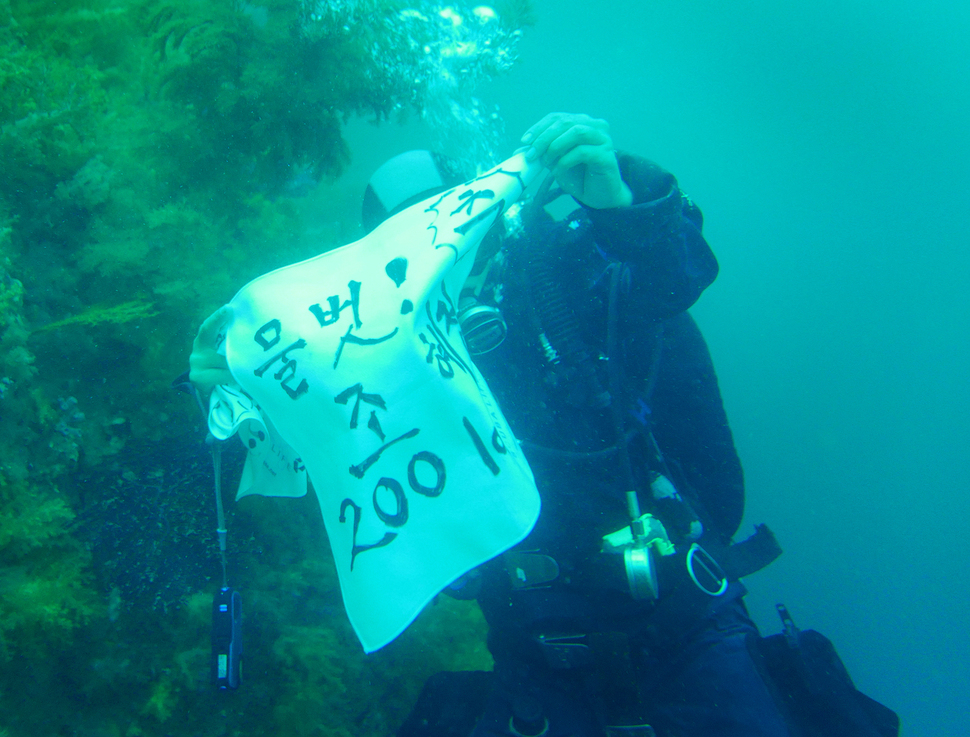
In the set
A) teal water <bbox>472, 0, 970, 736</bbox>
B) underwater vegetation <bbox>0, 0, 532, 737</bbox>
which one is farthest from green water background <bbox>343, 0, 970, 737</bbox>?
underwater vegetation <bbox>0, 0, 532, 737</bbox>

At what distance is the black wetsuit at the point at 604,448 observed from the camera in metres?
1.91

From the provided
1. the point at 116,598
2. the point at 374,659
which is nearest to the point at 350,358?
the point at 116,598

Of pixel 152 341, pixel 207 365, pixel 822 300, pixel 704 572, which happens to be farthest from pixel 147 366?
pixel 822 300

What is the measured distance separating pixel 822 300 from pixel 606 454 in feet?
150

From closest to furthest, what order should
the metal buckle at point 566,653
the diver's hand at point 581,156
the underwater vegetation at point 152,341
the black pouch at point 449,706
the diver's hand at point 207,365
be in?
1. the diver's hand at point 581,156
2. the diver's hand at point 207,365
3. the metal buckle at point 566,653
4. the underwater vegetation at point 152,341
5. the black pouch at point 449,706

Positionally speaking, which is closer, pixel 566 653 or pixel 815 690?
pixel 815 690

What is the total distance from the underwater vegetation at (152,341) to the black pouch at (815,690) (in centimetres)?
211

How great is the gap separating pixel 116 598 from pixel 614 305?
2817 millimetres

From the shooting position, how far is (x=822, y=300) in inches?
1508

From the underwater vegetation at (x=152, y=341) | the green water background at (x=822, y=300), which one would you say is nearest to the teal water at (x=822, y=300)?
the green water background at (x=822, y=300)

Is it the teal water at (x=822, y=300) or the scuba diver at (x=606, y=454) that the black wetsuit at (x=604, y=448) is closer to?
the scuba diver at (x=606, y=454)

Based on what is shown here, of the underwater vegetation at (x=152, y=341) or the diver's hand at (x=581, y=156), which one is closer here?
the diver's hand at (x=581, y=156)

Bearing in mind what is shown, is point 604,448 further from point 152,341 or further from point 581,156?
point 152,341

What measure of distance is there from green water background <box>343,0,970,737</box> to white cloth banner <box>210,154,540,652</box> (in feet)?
80.4
